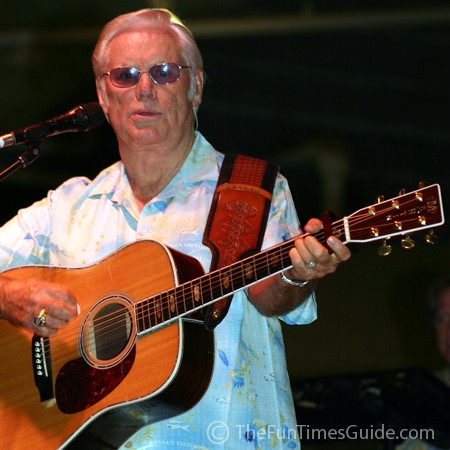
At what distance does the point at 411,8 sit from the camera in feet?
23.4

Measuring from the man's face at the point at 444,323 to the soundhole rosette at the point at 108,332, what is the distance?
3.18m

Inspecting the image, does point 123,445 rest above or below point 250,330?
below

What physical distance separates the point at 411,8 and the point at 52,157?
2983 millimetres

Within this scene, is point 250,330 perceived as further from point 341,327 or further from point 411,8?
point 411,8

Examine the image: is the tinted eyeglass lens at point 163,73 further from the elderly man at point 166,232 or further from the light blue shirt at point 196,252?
the light blue shirt at point 196,252

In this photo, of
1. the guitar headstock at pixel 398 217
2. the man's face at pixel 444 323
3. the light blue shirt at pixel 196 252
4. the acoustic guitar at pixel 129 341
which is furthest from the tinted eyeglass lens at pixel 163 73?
the man's face at pixel 444 323

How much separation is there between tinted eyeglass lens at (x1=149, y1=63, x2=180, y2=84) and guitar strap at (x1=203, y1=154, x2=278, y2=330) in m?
0.42

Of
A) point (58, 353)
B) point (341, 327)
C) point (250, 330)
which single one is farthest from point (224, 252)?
point (341, 327)

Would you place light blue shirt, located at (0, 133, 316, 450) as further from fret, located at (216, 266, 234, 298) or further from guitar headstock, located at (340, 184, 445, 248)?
guitar headstock, located at (340, 184, 445, 248)

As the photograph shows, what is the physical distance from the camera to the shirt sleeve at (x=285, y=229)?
10.7 feet

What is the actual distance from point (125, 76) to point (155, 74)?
0.12 metres

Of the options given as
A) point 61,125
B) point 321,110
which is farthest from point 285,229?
point 321,110

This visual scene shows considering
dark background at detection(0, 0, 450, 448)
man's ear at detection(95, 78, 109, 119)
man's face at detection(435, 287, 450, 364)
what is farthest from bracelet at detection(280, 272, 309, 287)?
dark background at detection(0, 0, 450, 448)

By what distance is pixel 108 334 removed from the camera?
128 inches
